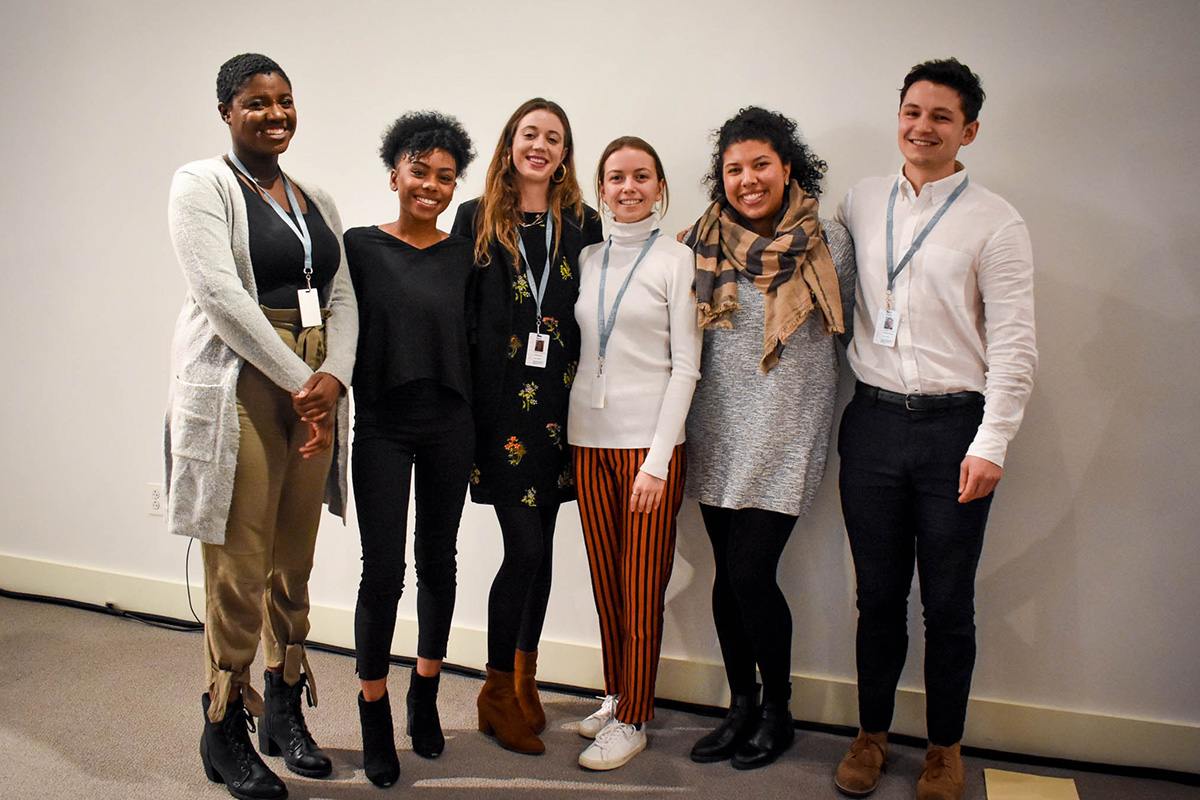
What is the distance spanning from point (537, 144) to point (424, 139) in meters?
0.29

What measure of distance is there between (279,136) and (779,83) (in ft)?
4.64

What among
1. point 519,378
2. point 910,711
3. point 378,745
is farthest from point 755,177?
point 378,745

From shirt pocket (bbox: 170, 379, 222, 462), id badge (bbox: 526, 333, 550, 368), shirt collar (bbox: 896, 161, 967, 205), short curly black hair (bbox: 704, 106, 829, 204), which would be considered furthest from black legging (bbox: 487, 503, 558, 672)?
shirt collar (bbox: 896, 161, 967, 205)

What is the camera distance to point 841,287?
2.10m

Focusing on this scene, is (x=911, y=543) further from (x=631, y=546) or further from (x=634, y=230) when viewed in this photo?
(x=634, y=230)

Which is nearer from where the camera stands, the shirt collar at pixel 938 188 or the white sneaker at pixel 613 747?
the shirt collar at pixel 938 188

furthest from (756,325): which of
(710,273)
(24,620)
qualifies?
(24,620)

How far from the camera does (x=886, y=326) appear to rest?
200cm

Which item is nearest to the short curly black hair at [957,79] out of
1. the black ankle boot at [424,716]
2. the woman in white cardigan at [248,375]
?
the woman in white cardigan at [248,375]

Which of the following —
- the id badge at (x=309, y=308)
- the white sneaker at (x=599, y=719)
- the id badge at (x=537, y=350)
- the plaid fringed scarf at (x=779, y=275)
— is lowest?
the white sneaker at (x=599, y=719)

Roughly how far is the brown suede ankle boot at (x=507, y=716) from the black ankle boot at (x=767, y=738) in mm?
556

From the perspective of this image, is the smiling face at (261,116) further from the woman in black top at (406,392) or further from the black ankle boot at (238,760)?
the black ankle boot at (238,760)

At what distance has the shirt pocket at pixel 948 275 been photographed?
1.94 metres

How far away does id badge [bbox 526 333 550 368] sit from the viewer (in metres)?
2.08
